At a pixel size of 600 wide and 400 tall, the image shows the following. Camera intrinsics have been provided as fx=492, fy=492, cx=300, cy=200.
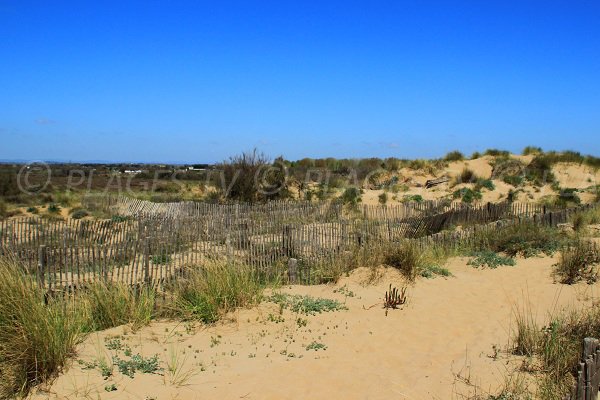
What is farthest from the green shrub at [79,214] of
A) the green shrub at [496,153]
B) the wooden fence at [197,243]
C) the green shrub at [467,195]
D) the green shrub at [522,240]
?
the green shrub at [496,153]

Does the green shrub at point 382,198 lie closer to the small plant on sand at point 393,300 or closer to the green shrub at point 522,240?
the green shrub at point 522,240

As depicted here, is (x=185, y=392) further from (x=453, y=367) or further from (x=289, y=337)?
(x=453, y=367)

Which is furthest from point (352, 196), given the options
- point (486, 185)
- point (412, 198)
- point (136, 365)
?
point (136, 365)

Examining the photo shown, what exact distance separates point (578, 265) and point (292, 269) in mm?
5445

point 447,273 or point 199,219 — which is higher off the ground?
point 199,219

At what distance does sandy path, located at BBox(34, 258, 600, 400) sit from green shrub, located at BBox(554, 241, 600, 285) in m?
0.50

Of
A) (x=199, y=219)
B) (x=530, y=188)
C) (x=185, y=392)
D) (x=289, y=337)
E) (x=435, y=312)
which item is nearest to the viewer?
(x=185, y=392)

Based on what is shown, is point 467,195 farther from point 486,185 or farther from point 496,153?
point 496,153

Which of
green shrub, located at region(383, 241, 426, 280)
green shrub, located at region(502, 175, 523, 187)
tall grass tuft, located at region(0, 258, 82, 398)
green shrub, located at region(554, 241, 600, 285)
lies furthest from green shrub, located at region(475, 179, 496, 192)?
tall grass tuft, located at region(0, 258, 82, 398)

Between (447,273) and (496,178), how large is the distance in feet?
62.6

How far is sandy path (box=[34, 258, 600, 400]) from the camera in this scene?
4.82 meters

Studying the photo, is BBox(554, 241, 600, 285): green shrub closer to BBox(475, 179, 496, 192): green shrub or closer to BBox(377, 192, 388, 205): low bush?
BBox(377, 192, 388, 205): low bush

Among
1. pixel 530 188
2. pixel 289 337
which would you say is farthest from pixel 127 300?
pixel 530 188

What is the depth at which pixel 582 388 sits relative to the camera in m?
3.77
